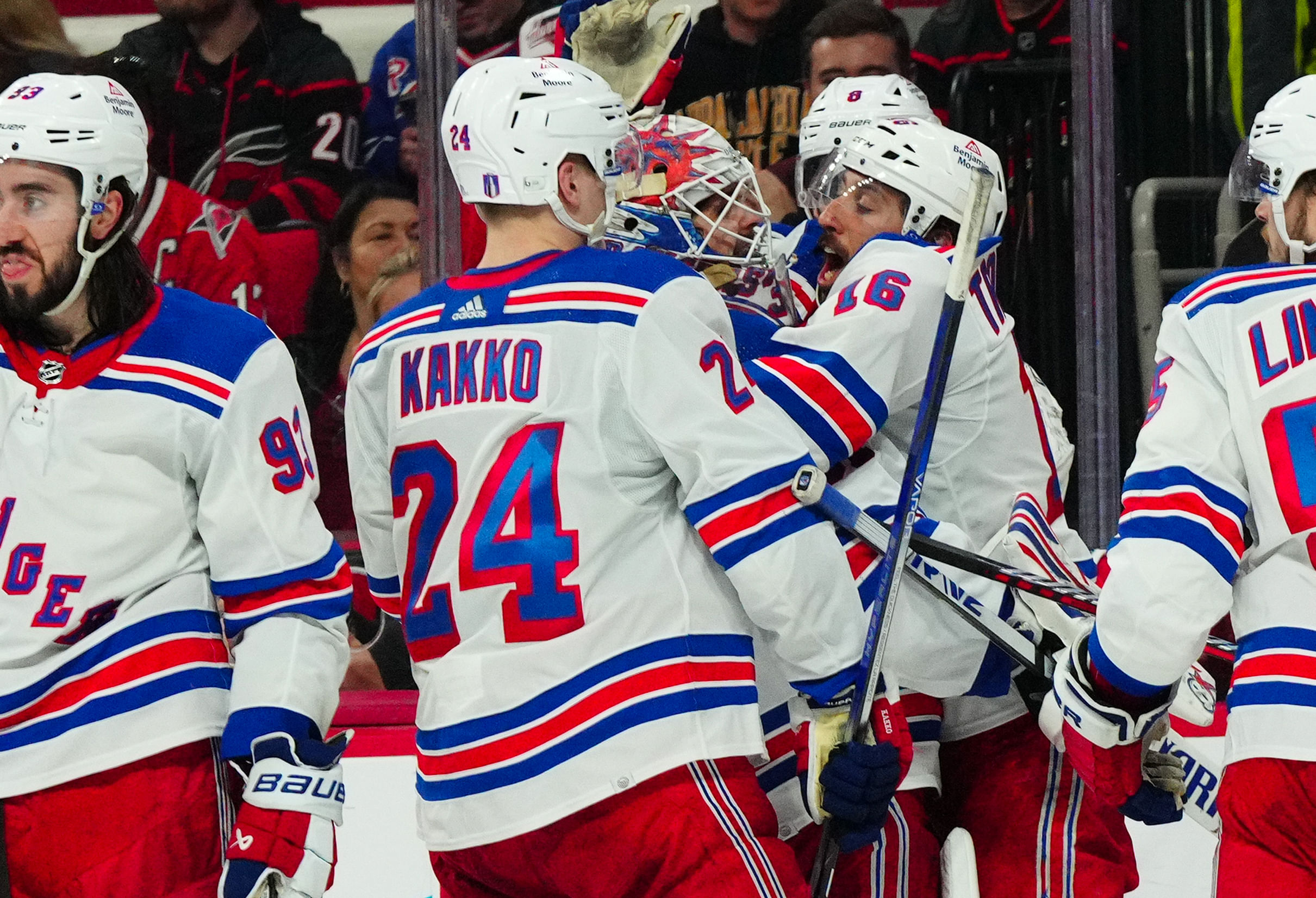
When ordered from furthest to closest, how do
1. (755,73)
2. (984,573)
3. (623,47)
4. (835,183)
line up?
(755,73)
(623,47)
(835,183)
(984,573)

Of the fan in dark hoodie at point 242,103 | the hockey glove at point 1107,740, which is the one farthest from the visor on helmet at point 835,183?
the fan in dark hoodie at point 242,103

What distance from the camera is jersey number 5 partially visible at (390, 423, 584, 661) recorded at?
182cm

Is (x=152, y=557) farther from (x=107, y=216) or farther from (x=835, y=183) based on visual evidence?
(x=835, y=183)

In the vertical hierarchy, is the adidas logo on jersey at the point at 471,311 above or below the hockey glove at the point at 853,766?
above

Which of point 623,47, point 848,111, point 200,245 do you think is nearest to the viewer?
point 848,111

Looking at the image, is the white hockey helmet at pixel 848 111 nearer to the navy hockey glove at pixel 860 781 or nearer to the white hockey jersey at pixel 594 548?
the white hockey jersey at pixel 594 548

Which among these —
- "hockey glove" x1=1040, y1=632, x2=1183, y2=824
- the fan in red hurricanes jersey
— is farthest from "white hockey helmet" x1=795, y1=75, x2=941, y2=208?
the fan in red hurricanes jersey

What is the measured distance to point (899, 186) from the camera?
98.3 inches

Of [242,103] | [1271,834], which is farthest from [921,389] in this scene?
[242,103]

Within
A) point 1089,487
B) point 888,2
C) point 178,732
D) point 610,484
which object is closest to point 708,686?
point 610,484

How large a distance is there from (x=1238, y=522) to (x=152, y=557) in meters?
1.13

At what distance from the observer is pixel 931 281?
2.25 meters

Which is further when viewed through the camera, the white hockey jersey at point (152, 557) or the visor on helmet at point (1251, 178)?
the visor on helmet at point (1251, 178)

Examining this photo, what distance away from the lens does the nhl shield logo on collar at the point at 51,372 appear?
187 centimetres
